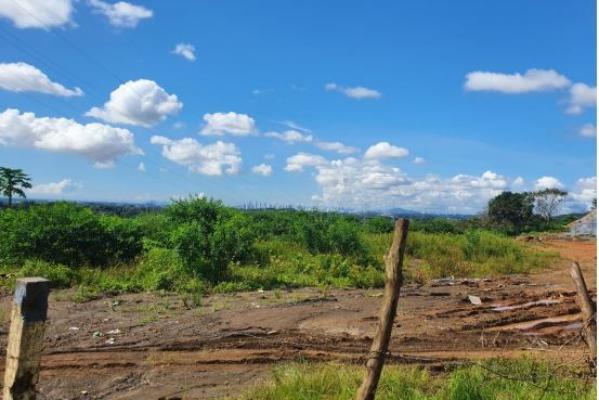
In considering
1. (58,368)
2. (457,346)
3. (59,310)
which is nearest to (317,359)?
(457,346)

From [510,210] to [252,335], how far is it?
53.6 m

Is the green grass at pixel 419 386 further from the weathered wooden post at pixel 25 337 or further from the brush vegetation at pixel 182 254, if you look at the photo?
the brush vegetation at pixel 182 254

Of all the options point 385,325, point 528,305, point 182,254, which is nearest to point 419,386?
point 385,325

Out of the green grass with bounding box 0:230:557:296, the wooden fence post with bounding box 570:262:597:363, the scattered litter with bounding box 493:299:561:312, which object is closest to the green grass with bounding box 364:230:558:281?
the green grass with bounding box 0:230:557:296

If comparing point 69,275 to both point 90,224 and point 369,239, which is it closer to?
point 90,224

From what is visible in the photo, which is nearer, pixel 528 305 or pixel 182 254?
pixel 528 305

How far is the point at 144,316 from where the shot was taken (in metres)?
10.3

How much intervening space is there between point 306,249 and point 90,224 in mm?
7018

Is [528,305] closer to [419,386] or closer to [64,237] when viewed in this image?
[419,386]

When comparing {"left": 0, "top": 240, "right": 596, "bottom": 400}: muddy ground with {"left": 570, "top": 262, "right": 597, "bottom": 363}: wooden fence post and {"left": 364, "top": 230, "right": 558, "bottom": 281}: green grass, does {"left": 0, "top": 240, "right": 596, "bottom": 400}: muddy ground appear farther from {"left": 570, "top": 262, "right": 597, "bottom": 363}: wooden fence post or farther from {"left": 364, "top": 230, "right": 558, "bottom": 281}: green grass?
{"left": 364, "top": 230, "right": 558, "bottom": 281}: green grass

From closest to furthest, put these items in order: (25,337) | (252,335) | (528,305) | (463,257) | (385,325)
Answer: (25,337) < (385,325) < (252,335) < (528,305) < (463,257)

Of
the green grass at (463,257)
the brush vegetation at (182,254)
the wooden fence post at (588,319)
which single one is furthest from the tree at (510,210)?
the wooden fence post at (588,319)

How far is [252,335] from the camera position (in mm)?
9062

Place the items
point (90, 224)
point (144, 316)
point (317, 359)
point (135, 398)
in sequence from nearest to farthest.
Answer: point (135, 398)
point (317, 359)
point (144, 316)
point (90, 224)
